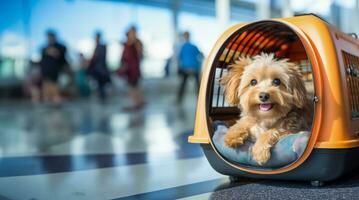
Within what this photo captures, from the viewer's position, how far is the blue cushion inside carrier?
6.64 ft

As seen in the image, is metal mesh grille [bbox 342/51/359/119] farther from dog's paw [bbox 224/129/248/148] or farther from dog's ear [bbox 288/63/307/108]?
dog's paw [bbox 224/129/248/148]

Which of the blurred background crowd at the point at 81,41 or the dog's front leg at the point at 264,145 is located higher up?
the blurred background crowd at the point at 81,41

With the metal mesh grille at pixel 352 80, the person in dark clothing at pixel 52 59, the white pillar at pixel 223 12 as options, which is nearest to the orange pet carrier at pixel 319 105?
the metal mesh grille at pixel 352 80

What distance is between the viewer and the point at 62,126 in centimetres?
570

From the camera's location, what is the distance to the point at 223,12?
22.3 feet

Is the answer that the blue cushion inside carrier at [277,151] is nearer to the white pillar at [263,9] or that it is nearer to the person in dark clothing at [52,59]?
the white pillar at [263,9]

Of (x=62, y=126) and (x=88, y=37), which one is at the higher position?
(x=88, y=37)

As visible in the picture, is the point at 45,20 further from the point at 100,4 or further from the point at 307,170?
the point at 307,170

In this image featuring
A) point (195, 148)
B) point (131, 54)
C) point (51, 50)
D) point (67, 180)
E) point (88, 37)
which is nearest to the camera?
point (67, 180)

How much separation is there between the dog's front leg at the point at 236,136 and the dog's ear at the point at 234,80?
186 millimetres

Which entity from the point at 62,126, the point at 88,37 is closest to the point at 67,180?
the point at 62,126

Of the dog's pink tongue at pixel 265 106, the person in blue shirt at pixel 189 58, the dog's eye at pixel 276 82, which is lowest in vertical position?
the dog's pink tongue at pixel 265 106

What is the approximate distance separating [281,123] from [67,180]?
1.29 metres

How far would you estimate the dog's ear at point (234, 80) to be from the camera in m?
2.34
